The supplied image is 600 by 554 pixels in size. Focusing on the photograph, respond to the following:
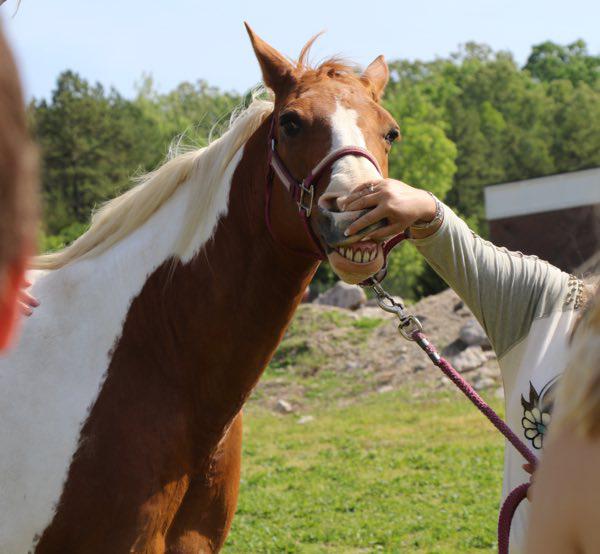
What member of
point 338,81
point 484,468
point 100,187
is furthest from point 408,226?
point 100,187

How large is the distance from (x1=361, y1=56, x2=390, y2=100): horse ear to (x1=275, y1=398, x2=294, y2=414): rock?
964cm

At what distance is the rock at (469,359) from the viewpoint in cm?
1295

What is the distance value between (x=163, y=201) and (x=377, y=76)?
1.03 metres

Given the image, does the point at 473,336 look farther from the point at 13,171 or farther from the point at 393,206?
the point at 13,171

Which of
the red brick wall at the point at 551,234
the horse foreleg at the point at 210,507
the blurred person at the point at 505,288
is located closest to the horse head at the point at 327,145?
the blurred person at the point at 505,288

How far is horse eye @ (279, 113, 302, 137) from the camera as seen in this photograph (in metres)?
2.89

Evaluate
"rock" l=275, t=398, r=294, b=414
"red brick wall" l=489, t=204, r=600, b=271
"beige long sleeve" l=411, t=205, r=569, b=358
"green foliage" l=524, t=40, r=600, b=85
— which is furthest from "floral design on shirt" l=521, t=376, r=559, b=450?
"green foliage" l=524, t=40, r=600, b=85

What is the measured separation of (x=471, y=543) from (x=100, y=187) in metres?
34.6

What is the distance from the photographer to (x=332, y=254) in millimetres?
2666

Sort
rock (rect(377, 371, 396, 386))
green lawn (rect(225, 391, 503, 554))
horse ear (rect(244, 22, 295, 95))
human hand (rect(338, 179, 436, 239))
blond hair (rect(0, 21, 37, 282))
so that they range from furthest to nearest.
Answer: rock (rect(377, 371, 396, 386))
green lawn (rect(225, 391, 503, 554))
horse ear (rect(244, 22, 295, 95))
human hand (rect(338, 179, 436, 239))
blond hair (rect(0, 21, 37, 282))

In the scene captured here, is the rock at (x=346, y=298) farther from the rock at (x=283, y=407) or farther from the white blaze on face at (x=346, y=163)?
the white blaze on face at (x=346, y=163)

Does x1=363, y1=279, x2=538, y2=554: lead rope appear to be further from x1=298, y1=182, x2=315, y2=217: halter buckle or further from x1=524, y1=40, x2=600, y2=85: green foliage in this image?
x1=524, y1=40, x2=600, y2=85: green foliage

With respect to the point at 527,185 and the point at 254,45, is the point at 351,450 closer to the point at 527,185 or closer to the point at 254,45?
the point at 254,45

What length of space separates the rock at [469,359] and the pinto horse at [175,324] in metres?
10.2
